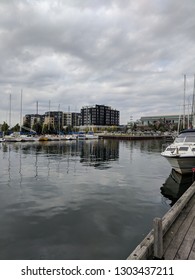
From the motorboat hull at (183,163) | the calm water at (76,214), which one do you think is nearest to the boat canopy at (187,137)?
the motorboat hull at (183,163)

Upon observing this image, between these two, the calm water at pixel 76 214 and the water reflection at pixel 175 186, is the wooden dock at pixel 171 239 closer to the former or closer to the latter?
the calm water at pixel 76 214

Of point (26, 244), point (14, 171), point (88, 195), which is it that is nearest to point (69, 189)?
point (88, 195)

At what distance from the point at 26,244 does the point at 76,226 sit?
2.78 m

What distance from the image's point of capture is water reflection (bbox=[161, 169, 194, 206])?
17962mm

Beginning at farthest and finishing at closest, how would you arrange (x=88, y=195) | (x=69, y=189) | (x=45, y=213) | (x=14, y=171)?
1. (x=14, y=171)
2. (x=69, y=189)
3. (x=88, y=195)
4. (x=45, y=213)

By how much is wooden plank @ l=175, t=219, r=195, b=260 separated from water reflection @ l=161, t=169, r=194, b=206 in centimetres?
761

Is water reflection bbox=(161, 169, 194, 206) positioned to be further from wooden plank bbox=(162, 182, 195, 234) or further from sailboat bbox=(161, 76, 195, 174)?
wooden plank bbox=(162, 182, 195, 234)

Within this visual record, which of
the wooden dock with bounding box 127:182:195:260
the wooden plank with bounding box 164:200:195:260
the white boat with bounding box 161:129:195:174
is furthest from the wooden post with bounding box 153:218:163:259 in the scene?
the white boat with bounding box 161:129:195:174

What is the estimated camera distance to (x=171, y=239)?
8.10 metres

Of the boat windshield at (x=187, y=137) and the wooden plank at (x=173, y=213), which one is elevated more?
the boat windshield at (x=187, y=137)

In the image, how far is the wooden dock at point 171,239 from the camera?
698 cm

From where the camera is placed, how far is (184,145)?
2503cm

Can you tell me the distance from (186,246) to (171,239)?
584 millimetres
